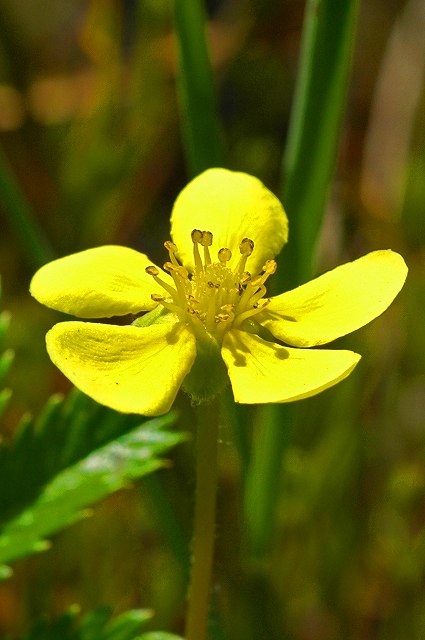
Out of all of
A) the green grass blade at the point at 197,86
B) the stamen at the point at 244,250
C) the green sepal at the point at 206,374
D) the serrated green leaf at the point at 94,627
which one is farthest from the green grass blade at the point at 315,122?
the serrated green leaf at the point at 94,627

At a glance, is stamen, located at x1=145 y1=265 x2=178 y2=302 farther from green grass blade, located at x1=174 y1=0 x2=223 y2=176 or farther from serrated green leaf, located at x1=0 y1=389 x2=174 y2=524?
green grass blade, located at x1=174 y1=0 x2=223 y2=176

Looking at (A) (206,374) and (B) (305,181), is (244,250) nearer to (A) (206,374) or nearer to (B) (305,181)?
(A) (206,374)

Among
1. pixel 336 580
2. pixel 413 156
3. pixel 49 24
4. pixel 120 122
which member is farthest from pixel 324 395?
pixel 49 24

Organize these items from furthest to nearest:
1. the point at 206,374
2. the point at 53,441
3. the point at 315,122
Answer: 1. the point at 315,122
2. the point at 53,441
3. the point at 206,374

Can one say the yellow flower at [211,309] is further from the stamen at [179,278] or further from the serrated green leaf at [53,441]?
the serrated green leaf at [53,441]

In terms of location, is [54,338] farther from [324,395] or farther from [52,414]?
[324,395]

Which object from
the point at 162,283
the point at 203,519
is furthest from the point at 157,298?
the point at 203,519

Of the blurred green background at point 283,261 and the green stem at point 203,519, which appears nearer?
the green stem at point 203,519
